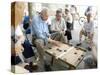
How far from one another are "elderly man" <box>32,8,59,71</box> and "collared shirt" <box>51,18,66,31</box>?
65mm

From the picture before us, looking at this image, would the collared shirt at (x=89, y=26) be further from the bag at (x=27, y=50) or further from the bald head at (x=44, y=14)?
the bag at (x=27, y=50)

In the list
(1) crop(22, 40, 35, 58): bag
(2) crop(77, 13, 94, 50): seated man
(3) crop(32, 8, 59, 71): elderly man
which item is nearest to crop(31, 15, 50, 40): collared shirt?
(3) crop(32, 8, 59, 71): elderly man

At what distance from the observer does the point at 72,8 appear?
189cm

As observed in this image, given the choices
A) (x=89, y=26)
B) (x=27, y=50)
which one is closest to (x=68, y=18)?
(x=89, y=26)

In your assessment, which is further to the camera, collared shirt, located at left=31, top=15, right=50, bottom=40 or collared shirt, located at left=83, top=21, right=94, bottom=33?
collared shirt, located at left=83, top=21, right=94, bottom=33

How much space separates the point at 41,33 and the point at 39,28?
45 millimetres

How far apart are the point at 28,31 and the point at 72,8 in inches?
18.0

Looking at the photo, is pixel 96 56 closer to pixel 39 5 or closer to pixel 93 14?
pixel 93 14

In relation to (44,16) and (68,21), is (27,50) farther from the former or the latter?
(68,21)

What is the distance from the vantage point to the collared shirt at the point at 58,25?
182cm

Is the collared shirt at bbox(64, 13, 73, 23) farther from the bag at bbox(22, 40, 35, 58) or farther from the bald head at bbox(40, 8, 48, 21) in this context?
the bag at bbox(22, 40, 35, 58)

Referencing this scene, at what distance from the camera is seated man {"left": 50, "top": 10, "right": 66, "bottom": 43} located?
1824mm

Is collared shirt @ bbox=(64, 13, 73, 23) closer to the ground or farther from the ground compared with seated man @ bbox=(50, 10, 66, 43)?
farther from the ground

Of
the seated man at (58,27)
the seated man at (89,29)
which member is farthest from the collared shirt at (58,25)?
the seated man at (89,29)
